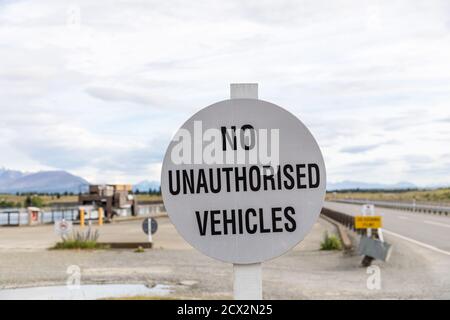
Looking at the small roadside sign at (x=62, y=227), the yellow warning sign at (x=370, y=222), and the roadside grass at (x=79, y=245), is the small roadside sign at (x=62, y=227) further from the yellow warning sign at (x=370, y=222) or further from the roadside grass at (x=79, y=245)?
the yellow warning sign at (x=370, y=222)

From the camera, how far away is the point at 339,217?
3531cm

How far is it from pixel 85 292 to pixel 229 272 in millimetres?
3895

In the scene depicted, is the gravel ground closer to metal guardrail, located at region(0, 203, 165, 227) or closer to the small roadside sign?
the small roadside sign

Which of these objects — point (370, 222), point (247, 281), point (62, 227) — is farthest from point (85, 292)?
point (62, 227)

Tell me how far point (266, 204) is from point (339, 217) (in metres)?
32.4

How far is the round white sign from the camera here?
11.8 feet

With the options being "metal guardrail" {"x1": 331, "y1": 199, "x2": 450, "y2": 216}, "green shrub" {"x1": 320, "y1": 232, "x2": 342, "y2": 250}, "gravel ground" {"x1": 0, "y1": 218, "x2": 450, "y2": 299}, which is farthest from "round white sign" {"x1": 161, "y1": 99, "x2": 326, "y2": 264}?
"metal guardrail" {"x1": 331, "y1": 199, "x2": 450, "y2": 216}

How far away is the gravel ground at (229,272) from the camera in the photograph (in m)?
12.1

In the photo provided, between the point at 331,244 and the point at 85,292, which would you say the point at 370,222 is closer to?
the point at 331,244

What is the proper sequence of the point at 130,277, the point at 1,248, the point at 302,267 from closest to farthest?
1. the point at 130,277
2. the point at 302,267
3. the point at 1,248

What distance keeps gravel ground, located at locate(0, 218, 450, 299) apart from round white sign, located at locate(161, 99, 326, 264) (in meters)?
7.97

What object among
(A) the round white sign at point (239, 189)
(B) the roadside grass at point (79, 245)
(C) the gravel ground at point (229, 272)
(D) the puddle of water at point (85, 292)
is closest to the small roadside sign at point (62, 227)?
(B) the roadside grass at point (79, 245)
